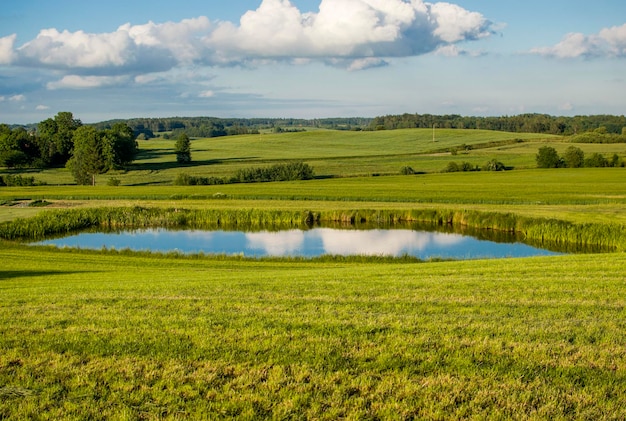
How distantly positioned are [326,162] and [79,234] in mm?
62588

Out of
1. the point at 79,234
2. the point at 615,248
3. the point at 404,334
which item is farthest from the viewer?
the point at 79,234

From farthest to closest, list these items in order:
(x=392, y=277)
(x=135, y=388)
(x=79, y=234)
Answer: (x=79, y=234), (x=392, y=277), (x=135, y=388)

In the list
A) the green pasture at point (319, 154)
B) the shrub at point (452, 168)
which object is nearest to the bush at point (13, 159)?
the green pasture at point (319, 154)

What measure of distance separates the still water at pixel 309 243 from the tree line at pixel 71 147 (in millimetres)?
43273

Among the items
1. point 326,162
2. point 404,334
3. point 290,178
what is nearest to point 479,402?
point 404,334

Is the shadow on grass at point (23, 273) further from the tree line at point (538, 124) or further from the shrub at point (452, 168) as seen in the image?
the tree line at point (538, 124)

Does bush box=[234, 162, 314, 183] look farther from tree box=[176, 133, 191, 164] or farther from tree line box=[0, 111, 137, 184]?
tree box=[176, 133, 191, 164]

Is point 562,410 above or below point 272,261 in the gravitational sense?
above

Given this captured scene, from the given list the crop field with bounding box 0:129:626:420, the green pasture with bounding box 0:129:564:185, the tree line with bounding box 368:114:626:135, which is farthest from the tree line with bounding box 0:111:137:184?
the tree line with bounding box 368:114:626:135

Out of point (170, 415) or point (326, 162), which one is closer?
point (170, 415)

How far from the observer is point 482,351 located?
8.16m

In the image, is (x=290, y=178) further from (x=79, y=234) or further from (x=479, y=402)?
(x=479, y=402)

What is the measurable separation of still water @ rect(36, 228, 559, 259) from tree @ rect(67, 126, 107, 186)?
139 feet

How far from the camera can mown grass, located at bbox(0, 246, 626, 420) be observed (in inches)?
259
